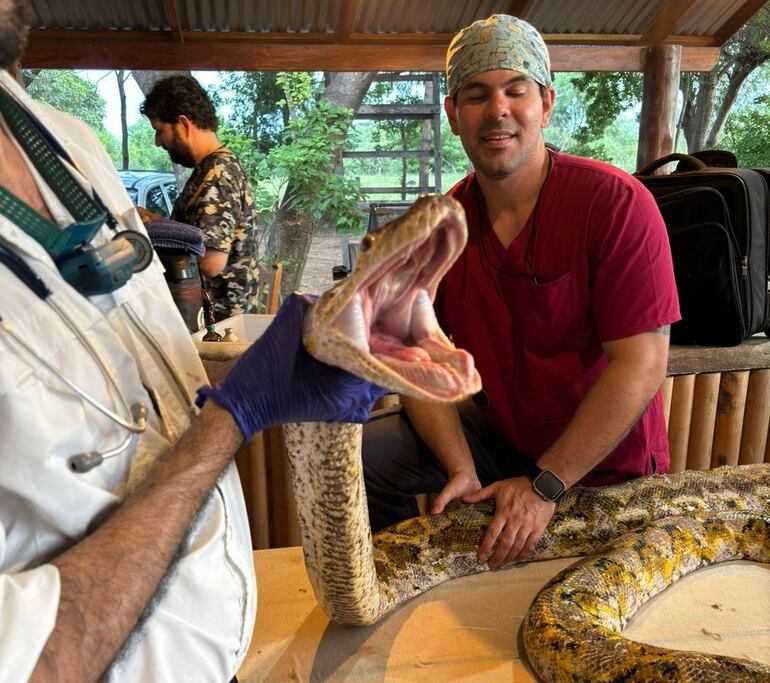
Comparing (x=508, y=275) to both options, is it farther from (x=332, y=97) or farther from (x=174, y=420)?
(x=332, y=97)

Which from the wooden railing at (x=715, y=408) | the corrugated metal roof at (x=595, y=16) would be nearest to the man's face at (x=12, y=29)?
the wooden railing at (x=715, y=408)

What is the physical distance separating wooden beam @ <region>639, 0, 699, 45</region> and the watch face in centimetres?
380

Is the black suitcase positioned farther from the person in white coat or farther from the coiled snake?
the person in white coat

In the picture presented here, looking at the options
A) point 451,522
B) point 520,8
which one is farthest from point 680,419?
point 520,8

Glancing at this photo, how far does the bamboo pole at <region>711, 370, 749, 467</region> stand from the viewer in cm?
318

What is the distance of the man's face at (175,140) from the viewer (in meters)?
3.57

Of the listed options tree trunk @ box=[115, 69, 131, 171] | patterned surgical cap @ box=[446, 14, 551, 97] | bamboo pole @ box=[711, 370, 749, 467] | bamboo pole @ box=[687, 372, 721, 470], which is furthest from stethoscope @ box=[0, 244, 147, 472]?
tree trunk @ box=[115, 69, 131, 171]

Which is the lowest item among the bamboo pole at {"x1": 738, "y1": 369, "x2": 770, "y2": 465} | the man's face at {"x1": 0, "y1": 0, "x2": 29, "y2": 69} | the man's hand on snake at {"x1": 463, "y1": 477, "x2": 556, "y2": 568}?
the bamboo pole at {"x1": 738, "y1": 369, "x2": 770, "y2": 465}

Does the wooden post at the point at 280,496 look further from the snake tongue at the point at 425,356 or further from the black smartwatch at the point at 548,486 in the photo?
the snake tongue at the point at 425,356

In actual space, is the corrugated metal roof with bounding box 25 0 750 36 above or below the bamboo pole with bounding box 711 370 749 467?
above

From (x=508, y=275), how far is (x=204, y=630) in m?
1.45

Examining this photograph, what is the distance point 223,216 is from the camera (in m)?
3.45

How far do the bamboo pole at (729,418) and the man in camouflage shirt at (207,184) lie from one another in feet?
8.48

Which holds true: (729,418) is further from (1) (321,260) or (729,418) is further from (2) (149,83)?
(2) (149,83)
